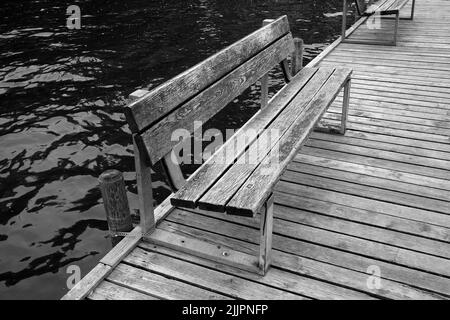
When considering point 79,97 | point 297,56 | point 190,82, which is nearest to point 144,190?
point 190,82

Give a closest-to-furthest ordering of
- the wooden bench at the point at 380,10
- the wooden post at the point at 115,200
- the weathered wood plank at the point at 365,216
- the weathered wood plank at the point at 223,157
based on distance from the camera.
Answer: the weathered wood plank at the point at 223,157, the wooden post at the point at 115,200, the weathered wood plank at the point at 365,216, the wooden bench at the point at 380,10

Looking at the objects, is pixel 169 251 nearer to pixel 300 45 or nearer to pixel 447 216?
pixel 447 216

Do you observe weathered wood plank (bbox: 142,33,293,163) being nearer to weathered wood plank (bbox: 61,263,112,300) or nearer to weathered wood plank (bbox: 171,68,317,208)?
weathered wood plank (bbox: 171,68,317,208)

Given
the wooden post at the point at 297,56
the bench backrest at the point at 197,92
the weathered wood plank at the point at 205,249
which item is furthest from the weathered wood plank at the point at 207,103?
the wooden post at the point at 297,56

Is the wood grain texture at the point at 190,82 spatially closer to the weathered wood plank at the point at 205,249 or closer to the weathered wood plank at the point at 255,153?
the weathered wood plank at the point at 255,153

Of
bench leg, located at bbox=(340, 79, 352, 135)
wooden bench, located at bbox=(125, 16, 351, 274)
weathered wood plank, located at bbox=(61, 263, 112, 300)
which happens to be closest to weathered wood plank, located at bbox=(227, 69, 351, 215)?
wooden bench, located at bbox=(125, 16, 351, 274)

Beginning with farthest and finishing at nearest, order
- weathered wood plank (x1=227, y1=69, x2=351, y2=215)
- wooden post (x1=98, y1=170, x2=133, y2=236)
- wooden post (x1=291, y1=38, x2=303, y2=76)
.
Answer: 1. wooden post (x1=291, y1=38, x2=303, y2=76)
2. wooden post (x1=98, y1=170, x2=133, y2=236)
3. weathered wood plank (x1=227, y1=69, x2=351, y2=215)

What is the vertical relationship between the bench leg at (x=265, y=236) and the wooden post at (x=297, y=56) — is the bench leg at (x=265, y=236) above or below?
below

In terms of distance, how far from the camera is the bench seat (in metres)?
2.74

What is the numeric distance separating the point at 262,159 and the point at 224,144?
0.42 m

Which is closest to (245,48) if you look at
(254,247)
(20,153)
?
(254,247)

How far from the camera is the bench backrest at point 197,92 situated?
9.37 feet
